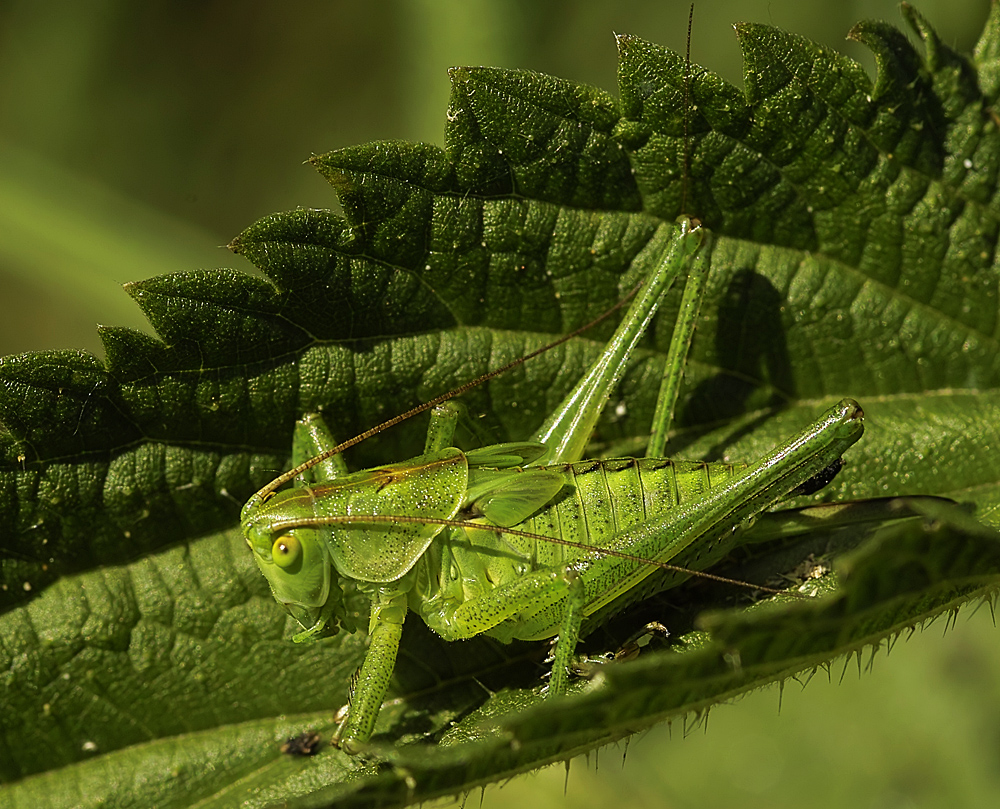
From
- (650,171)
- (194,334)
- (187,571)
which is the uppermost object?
(650,171)

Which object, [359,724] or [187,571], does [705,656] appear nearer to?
[359,724]

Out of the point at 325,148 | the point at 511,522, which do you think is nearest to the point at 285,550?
the point at 511,522


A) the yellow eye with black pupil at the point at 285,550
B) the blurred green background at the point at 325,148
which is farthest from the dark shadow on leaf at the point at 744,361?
the blurred green background at the point at 325,148

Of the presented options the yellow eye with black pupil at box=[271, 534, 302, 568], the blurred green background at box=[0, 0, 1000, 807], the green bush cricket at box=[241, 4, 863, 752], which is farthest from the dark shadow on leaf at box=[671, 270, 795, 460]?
the blurred green background at box=[0, 0, 1000, 807]

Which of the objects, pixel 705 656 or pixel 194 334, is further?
pixel 194 334

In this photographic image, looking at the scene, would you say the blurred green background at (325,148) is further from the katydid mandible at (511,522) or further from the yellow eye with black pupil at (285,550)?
the yellow eye with black pupil at (285,550)

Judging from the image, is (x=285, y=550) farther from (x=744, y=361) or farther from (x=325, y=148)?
(x=325, y=148)

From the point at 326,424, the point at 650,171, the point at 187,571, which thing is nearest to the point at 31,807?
the point at 187,571
